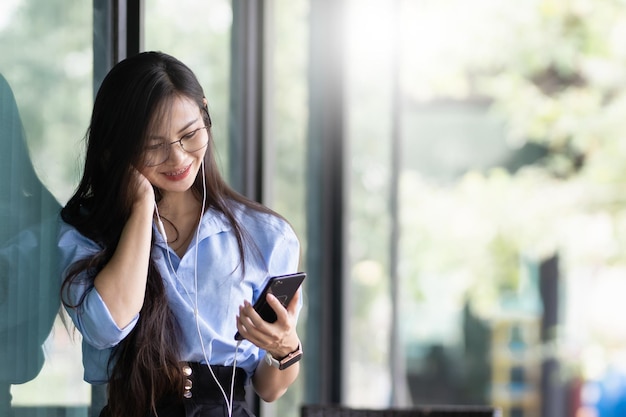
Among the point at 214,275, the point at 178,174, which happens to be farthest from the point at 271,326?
the point at 178,174

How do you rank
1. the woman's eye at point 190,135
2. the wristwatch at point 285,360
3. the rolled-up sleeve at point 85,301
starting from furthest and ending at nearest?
Result: the wristwatch at point 285,360, the woman's eye at point 190,135, the rolled-up sleeve at point 85,301

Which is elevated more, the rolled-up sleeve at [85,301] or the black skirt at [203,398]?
the rolled-up sleeve at [85,301]

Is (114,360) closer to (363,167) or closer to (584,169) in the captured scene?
(363,167)

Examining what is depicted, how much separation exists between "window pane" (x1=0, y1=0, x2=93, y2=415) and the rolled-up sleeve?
14 cm

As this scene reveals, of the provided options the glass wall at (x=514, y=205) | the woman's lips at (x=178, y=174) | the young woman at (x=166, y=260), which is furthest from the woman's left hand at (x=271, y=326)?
the glass wall at (x=514, y=205)

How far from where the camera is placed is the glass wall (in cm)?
777

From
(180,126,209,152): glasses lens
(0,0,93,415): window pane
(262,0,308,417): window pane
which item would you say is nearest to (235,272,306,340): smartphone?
(180,126,209,152): glasses lens

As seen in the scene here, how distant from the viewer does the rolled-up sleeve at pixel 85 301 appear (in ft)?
4.76

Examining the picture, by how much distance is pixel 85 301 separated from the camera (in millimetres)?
1464

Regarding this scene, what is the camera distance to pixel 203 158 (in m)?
1.67

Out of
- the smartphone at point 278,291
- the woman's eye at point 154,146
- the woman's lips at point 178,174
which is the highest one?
the woman's eye at point 154,146

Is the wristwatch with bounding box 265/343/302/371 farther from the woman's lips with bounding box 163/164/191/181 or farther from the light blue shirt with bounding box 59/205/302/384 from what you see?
the woman's lips with bounding box 163/164/191/181

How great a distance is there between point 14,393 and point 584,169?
681 centimetres

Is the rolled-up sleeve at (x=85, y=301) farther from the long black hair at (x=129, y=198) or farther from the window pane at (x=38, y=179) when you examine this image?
the window pane at (x=38, y=179)
